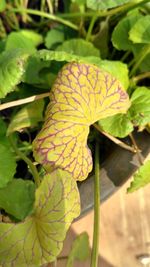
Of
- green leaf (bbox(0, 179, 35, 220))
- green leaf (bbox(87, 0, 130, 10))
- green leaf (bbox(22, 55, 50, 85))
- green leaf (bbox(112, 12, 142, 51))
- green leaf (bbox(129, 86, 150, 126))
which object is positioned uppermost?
green leaf (bbox(87, 0, 130, 10))

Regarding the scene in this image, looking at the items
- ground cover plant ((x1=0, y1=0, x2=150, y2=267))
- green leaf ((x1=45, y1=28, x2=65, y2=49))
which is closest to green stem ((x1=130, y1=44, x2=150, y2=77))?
ground cover plant ((x1=0, y1=0, x2=150, y2=267))

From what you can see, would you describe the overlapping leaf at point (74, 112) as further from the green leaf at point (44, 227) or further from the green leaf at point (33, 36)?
the green leaf at point (33, 36)

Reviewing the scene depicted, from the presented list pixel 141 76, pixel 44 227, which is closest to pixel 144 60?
pixel 141 76

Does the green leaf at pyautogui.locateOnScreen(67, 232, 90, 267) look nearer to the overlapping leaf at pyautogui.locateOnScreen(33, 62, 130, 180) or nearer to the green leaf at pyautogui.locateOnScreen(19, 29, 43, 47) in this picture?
the overlapping leaf at pyautogui.locateOnScreen(33, 62, 130, 180)

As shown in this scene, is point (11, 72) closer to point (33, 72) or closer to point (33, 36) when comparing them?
point (33, 72)

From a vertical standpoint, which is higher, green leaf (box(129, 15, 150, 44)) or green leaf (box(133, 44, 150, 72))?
green leaf (box(129, 15, 150, 44))

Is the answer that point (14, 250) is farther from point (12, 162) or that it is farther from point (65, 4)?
point (65, 4)
